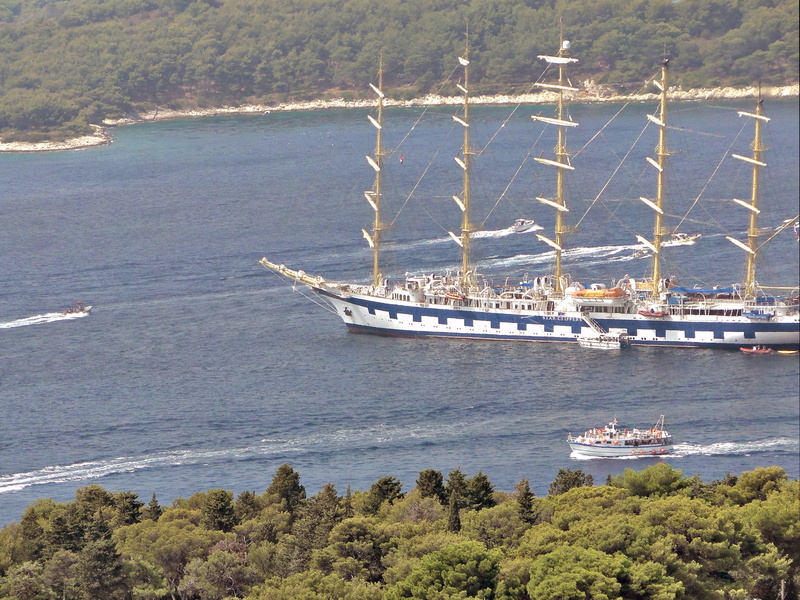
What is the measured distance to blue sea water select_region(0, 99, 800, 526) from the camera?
40562 mm

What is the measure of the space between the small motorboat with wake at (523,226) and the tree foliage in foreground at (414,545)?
1092 inches

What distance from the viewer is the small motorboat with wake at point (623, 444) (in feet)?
Answer: 140

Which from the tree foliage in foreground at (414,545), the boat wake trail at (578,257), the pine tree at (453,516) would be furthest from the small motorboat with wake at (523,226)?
the pine tree at (453,516)

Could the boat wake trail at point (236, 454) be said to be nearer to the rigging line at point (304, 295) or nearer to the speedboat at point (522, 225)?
the rigging line at point (304, 295)

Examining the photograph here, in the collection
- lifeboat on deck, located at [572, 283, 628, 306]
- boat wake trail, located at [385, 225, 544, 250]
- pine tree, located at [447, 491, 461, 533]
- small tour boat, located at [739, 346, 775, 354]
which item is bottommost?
pine tree, located at [447, 491, 461, 533]

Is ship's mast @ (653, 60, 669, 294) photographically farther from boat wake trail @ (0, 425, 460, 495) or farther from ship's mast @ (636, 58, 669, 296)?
boat wake trail @ (0, 425, 460, 495)

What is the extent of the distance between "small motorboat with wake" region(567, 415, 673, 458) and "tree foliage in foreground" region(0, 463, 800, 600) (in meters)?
6.85

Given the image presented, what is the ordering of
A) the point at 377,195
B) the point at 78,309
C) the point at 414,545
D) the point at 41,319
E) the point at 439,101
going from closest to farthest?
the point at 414,545 → the point at 41,319 → the point at 78,309 → the point at 377,195 → the point at 439,101

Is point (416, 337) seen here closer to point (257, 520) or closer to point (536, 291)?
point (536, 291)

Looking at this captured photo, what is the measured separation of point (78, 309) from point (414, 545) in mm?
16289

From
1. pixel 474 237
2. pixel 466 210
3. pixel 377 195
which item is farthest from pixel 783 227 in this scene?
pixel 377 195

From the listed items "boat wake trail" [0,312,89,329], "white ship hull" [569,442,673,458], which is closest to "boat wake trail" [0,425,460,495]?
"white ship hull" [569,442,673,458]

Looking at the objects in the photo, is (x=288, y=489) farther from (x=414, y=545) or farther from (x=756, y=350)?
(x=756, y=350)

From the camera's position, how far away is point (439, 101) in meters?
60.1
